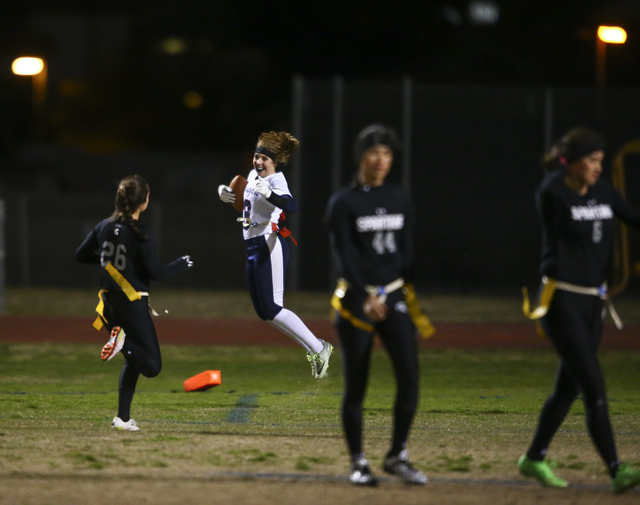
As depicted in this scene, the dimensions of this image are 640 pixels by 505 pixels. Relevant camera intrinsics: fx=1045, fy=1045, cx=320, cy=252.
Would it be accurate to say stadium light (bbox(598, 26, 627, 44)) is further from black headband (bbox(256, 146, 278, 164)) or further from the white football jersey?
black headband (bbox(256, 146, 278, 164))

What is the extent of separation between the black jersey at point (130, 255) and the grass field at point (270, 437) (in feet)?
3.75

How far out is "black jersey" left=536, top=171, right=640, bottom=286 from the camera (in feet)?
19.0

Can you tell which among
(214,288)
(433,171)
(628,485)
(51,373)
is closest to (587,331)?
(628,485)

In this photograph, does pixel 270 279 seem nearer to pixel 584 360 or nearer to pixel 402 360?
pixel 402 360

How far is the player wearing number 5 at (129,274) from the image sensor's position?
7516 mm

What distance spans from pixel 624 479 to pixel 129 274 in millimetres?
3740

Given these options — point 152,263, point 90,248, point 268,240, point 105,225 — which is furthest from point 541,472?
point 268,240

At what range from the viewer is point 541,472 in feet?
19.8

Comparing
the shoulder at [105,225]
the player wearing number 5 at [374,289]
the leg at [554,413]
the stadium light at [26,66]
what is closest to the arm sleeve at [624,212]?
the leg at [554,413]

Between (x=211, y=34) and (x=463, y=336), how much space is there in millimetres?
36159

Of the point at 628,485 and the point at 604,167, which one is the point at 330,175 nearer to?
the point at 604,167

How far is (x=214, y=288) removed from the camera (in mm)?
26719

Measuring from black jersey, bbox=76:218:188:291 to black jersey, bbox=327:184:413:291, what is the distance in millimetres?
1999

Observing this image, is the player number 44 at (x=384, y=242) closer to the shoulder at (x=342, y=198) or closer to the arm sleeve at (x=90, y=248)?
the shoulder at (x=342, y=198)
